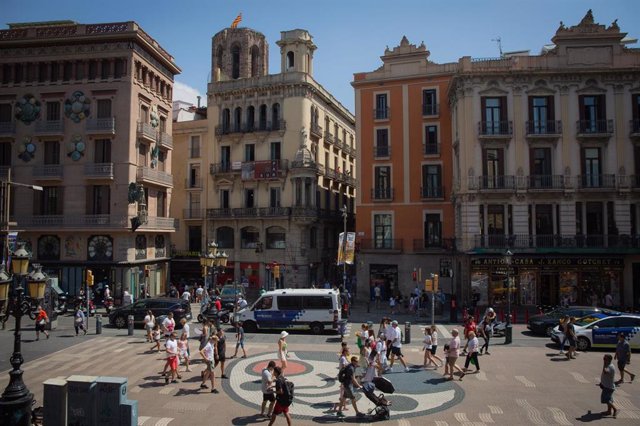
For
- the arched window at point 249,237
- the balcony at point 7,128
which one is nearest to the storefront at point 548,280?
the arched window at point 249,237

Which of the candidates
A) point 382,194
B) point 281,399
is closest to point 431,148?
point 382,194

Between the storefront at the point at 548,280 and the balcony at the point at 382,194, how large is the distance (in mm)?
9235

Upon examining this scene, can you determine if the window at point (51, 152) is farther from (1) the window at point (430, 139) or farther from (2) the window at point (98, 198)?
(1) the window at point (430, 139)

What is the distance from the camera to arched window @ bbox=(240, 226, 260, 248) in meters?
45.4

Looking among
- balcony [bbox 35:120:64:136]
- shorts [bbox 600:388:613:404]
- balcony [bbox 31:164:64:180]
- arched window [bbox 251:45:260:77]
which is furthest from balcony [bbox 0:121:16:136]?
shorts [bbox 600:388:613:404]

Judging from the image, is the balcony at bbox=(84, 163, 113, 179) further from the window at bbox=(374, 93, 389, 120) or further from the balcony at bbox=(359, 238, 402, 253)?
the window at bbox=(374, 93, 389, 120)

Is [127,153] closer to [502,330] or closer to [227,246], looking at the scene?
[227,246]

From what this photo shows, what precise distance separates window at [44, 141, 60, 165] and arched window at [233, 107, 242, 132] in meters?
15.3

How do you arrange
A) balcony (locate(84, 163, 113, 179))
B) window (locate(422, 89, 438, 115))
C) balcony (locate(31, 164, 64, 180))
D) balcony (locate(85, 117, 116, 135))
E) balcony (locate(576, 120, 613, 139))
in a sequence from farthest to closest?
window (locate(422, 89, 438, 115)), balcony (locate(31, 164, 64, 180)), balcony (locate(85, 117, 116, 135)), balcony (locate(84, 163, 113, 179)), balcony (locate(576, 120, 613, 139))

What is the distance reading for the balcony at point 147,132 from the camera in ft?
122

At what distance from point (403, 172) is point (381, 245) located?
6.17m

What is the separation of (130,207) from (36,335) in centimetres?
1360

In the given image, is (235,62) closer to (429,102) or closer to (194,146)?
(194,146)

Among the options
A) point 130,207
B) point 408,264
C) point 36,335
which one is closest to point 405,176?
point 408,264
